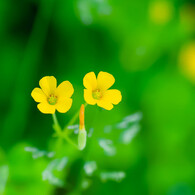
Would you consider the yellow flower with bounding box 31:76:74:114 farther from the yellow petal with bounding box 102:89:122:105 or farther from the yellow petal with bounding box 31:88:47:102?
the yellow petal with bounding box 102:89:122:105

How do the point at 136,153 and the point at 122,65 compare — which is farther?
the point at 122,65

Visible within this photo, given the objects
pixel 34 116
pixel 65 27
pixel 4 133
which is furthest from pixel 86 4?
pixel 4 133

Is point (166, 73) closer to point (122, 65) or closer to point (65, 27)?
point (122, 65)

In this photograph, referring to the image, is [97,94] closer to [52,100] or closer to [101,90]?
[101,90]

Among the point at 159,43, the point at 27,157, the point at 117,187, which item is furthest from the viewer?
the point at 159,43

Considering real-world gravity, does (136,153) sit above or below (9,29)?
below

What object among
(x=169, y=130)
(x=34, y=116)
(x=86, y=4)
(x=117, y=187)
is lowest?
(x=117, y=187)

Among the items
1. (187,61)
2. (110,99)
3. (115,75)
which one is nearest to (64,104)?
(110,99)

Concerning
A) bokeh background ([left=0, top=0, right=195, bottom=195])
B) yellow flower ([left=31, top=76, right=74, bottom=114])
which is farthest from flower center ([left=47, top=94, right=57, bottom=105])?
bokeh background ([left=0, top=0, right=195, bottom=195])
